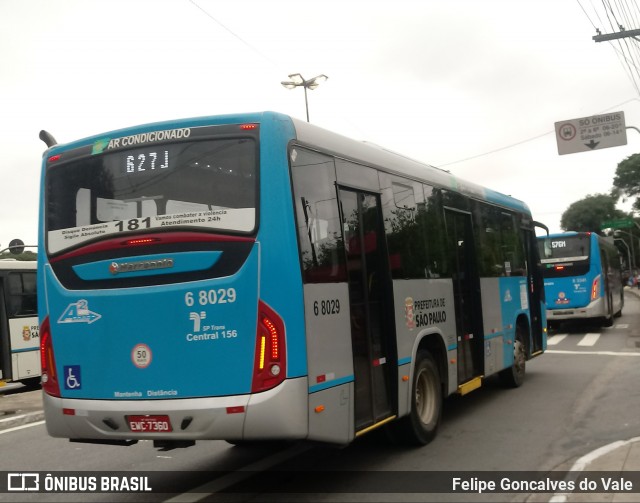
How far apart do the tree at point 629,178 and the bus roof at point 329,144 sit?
87.4m

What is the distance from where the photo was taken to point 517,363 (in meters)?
11.5

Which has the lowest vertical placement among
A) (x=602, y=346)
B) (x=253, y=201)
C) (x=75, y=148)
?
(x=602, y=346)

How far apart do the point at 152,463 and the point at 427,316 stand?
343cm

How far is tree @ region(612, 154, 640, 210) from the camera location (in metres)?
87.5

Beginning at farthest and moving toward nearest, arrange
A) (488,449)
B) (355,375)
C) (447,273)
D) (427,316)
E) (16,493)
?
(447,273), (427,316), (488,449), (16,493), (355,375)

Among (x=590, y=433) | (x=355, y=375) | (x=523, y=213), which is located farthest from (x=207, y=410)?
(x=523, y=213)

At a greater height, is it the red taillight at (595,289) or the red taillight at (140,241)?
the red taillight at (140,241)

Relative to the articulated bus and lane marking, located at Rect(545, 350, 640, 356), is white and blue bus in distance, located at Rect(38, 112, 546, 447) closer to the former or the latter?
lane marking, located at Rect(545, 350, 640, 356)

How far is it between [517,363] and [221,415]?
24.5 ft

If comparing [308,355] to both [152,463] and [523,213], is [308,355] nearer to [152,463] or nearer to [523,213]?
[152,463]

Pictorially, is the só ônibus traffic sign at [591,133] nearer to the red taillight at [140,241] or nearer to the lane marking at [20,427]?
the lane marking at [20,427]

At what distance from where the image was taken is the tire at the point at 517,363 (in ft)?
37.1

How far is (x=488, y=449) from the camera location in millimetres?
7340

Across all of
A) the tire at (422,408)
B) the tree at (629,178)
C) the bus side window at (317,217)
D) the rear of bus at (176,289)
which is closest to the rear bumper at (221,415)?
the rear of bus at (176,289)
